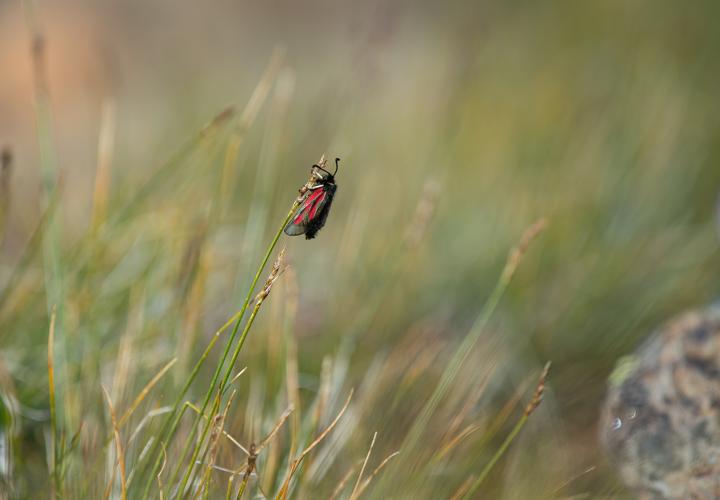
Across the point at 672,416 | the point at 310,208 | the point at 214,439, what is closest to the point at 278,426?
the point at 214,439

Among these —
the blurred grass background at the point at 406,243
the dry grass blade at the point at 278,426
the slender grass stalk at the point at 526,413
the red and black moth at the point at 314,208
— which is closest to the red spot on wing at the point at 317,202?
the red and black moth at the point at 314,208

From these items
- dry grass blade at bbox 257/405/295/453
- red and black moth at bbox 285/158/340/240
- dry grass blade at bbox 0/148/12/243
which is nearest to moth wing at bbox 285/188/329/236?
red and black moth at bbox 285/158/340/240

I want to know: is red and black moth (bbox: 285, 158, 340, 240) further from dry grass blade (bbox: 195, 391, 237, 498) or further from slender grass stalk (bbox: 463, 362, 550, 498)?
slender grass stalk (bbox: 463, 362, 550, 498)

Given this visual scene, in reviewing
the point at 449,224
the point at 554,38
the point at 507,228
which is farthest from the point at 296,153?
the point at 554,38

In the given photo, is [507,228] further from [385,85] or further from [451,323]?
[385,85]

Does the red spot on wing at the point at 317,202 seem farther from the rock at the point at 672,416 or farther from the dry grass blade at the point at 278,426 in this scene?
the rock at the point at 672,416
